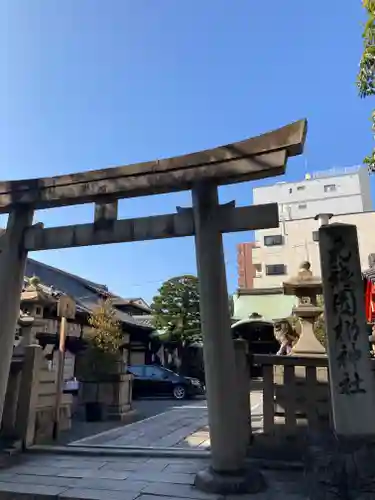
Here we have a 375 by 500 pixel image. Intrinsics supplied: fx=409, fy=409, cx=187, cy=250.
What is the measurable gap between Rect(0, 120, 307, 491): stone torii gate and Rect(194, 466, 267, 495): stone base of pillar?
2cm

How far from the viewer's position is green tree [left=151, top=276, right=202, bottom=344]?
949 inches

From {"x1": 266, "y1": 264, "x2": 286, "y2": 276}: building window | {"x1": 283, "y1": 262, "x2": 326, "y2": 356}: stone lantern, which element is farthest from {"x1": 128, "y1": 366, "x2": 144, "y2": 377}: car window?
{"x1": 266, "y1": 264, "x2": 286, "y2": 276}: building window

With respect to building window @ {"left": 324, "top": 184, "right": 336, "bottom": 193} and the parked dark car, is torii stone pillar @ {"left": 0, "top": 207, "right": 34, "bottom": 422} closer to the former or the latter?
the parked dark car

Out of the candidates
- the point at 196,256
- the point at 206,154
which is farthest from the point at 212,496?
the point at 206,154

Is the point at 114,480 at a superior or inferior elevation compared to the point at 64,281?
inferior

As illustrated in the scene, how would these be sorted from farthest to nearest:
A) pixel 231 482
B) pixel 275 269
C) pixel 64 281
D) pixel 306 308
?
pixel 275 269, pixel 64 281, pixel 306 308, pixel 231 482

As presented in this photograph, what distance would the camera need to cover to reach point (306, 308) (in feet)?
25.4

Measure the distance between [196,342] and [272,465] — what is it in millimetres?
19399

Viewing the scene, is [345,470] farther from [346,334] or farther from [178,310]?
[178,310]

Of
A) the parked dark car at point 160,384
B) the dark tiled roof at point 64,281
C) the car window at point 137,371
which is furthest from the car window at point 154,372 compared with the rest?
the dark tiled roof at point 64,281

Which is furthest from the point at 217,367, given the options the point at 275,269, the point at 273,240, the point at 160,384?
the point at 273,240

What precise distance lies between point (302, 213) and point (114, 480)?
47.7m

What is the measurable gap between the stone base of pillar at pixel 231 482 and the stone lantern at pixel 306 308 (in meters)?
2.92

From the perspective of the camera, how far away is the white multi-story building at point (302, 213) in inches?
1478
